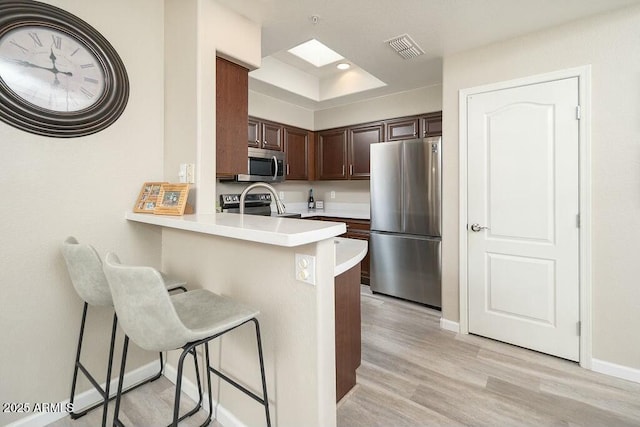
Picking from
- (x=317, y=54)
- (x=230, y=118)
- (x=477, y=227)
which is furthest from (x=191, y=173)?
(x=317, y=54)

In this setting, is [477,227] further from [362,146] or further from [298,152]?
[298,152]

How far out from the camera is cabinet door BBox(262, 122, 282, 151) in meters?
3.87

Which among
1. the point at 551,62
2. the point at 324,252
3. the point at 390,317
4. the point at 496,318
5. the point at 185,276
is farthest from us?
the point at 390,317

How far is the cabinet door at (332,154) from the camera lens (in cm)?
438

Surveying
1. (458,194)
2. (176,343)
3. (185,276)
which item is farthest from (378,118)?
(176,343)

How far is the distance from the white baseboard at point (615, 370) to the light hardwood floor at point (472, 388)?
0.05 metres

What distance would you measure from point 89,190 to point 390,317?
8.71 ft

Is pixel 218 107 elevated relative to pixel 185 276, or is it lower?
elevated

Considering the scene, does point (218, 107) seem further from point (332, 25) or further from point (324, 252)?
point (324, 252)

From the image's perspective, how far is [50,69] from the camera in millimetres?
A: 1562

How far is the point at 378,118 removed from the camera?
4.10 m

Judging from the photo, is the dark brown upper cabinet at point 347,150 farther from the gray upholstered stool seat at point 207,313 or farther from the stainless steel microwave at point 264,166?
the gray upholstered stool seat at point 207,313

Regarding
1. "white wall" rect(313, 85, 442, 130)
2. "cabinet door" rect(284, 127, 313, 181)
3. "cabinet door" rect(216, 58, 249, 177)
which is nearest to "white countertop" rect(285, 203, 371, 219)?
"cabinet door" rect(284, 127, 313, 181)

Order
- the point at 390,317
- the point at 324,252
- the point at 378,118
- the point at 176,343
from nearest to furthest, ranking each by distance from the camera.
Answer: the point at 176,343
the point at 324,252
the point at 390,317
the point at 378,118
